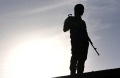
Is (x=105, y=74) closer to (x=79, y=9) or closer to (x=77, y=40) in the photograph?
(x=77, y=40)

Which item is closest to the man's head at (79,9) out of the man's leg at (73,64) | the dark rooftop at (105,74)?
the man's leg at (73,64)

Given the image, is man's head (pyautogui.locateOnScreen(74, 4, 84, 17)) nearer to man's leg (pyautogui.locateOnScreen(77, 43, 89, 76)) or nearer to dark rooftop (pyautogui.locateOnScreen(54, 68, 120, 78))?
man's leg (pyautogui.locateOnScreen(77, 43, 89, 76))

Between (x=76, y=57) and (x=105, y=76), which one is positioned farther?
(x=76, y=57)

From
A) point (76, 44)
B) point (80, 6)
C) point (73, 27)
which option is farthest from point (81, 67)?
point (80, 6)

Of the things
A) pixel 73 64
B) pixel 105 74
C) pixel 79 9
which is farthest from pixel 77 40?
pixel 105 74

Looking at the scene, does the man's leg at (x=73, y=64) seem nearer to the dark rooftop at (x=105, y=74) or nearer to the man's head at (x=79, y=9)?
the man's head at (x=79, y=9)

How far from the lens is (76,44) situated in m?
8.63

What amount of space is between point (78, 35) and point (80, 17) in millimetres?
696

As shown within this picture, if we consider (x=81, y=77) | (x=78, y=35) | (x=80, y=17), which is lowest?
(x=81, y=77)

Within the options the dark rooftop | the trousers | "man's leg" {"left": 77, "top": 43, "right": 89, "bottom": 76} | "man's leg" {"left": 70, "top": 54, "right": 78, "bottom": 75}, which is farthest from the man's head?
the dark rooftop

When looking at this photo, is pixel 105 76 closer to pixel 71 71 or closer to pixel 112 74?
pixel 112 74

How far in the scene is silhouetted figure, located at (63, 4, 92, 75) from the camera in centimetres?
859

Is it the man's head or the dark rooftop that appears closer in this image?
the dark rooftop

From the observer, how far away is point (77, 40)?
8.61m
